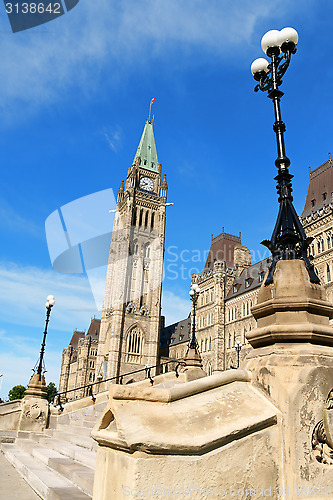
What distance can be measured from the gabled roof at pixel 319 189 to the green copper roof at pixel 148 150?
40.2 m

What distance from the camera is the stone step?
408cm

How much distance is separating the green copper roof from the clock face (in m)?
2.92

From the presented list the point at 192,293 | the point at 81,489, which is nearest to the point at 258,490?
the point at 81,489

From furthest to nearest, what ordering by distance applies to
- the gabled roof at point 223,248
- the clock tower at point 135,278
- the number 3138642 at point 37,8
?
1. the clock tower at point 135,278
2. the gabled roof at point 223,248
3. the number 3138642 at point 37,8

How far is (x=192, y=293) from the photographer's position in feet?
55.0

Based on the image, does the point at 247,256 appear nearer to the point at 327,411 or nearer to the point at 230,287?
the point at 230,287

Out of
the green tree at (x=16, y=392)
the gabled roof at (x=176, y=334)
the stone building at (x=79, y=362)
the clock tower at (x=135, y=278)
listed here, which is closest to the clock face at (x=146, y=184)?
the clock tower at (x=135, y=278)

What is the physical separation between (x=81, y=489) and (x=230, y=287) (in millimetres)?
43238

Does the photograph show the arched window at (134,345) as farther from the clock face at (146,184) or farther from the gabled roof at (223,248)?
the clock face at (146,184)

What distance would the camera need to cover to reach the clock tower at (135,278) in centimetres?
5467

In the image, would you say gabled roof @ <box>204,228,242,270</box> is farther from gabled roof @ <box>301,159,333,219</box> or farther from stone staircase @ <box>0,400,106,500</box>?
stone staircase @ <box>0,400,106,500</box>

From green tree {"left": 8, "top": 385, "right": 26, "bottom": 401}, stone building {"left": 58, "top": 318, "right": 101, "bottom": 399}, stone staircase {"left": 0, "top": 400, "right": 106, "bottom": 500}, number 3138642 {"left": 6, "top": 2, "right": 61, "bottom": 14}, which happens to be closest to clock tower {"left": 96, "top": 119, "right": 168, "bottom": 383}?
stone building {"left": 58, "top": 318, "right": 101, "bottom": 399}

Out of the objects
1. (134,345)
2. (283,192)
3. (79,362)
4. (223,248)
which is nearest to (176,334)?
(134,345)

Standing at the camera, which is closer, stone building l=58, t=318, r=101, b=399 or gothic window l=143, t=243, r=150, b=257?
gothic window l=143, t=243, r=150, b=257
